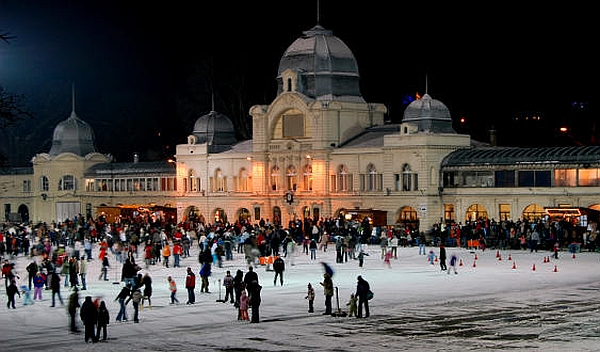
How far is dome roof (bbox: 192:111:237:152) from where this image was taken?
3265 inches

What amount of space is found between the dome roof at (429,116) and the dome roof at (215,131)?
57.1 ft

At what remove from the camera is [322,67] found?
76.5 metres

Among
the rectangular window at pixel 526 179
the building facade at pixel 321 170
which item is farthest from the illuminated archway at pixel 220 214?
the rectangular window at pixel 526 179

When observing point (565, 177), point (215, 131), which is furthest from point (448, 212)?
point (215, 131)

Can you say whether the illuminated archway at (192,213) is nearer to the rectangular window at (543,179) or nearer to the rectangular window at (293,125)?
the rectangular window at (293,125)

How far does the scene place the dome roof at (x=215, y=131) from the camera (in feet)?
272

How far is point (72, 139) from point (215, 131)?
1487cm

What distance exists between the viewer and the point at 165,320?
31.9m

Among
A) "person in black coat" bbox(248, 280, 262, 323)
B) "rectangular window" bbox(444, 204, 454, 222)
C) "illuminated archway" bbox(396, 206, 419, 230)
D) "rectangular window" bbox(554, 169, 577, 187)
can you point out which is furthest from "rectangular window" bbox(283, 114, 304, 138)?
"person in black coat" bbox(248, 280, 262, 323)

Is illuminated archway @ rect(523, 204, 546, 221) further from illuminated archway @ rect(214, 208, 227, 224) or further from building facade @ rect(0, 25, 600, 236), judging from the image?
illuminated archway @ rect(214, 208, 227, 224)

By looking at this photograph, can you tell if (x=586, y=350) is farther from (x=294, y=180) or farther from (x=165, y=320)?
(x=294, y=180)

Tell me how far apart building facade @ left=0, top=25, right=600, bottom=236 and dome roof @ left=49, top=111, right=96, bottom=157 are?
0.25 feet

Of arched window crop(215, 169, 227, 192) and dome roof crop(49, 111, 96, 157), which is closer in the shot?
arched window crop(215, 169, 227, 192)

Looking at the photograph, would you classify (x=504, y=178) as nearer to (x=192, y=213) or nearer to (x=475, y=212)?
(x=475, y=212)
